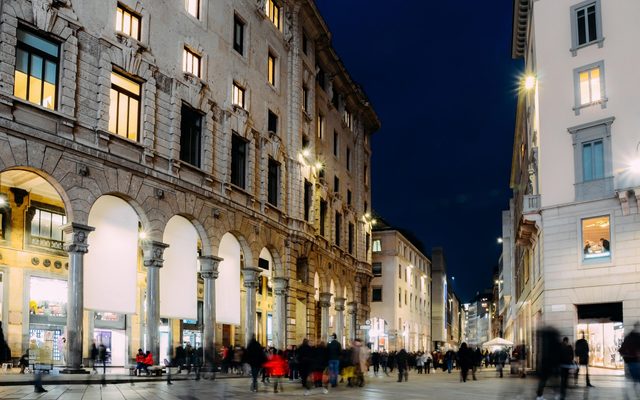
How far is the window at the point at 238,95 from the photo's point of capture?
1342 inches

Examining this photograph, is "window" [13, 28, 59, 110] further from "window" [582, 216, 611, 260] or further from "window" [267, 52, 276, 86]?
"window" [582, 216, 611, 260]

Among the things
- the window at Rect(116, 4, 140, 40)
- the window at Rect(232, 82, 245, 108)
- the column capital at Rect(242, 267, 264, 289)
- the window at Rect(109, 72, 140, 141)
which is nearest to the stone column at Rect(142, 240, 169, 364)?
the window at Rect(109, 72, 140, 141)

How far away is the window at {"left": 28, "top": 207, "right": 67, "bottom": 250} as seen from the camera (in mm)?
30422

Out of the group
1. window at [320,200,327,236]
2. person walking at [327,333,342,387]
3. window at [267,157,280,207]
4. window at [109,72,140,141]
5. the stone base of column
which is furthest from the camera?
window at [320,200,327,236]

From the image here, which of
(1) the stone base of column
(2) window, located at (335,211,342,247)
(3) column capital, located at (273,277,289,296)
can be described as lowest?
(1) the stone base of column

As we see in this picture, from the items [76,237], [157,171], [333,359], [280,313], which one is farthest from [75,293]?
[280,313]

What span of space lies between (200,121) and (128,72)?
5340mm

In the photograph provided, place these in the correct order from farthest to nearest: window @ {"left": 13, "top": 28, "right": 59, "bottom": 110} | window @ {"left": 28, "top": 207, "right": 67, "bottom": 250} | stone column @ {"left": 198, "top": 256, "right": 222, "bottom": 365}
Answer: stone column @ {"left": 198, "top": 256, "right": 222, "bottom": 365}, window @ {"left": 28, "top": 207, "right": 67, "bottom": 250}, window @ {"left": 13, "top": 28, "right": 59, "bottom": 110}

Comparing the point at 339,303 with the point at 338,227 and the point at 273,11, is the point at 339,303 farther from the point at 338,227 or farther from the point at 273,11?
the point at 273,11

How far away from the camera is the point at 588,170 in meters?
33.5

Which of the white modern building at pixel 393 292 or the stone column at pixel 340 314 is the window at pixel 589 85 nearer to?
the stone column at pixel 340 314

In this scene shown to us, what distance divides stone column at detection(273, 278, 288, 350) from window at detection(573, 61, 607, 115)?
16577 millimetres

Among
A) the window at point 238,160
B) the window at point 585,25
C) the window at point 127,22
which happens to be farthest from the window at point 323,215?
the window at point 127,22

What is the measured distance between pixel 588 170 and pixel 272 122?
15.7 meters
